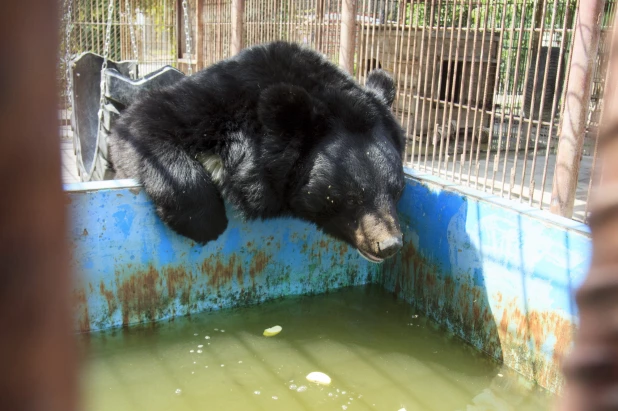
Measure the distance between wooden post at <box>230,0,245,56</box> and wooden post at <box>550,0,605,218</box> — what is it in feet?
15.3

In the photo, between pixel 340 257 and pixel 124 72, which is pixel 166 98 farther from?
pixel 124 72

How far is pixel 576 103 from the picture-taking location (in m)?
3.51

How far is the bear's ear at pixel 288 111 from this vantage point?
2.93 metres

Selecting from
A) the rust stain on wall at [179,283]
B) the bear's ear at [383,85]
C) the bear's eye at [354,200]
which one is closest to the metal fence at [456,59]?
the bear's ear at [383,85]

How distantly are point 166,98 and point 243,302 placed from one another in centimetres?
123

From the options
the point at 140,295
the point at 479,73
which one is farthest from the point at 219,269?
the point at 479,73

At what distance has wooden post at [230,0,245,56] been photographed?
24.4 feet

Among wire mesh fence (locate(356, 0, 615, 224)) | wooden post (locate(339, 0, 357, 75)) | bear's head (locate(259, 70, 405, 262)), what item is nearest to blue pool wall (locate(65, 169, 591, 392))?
bear's head (locate(259, 70, 405, 262))

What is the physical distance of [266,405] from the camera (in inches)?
101

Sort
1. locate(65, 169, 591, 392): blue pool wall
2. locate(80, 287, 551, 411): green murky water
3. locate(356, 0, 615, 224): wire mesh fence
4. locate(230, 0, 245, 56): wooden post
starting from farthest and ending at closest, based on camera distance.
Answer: locate(230, 0, 245, 56): wooden post
locate(356, 0, 615, 224): wire mesh fence
locate(65, 169, 591, 392): blue pool wall
locate(80, 287, 551, 411): green murky water

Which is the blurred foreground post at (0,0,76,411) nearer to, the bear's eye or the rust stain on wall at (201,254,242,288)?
the bear's eye

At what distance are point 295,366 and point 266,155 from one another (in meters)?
1.04

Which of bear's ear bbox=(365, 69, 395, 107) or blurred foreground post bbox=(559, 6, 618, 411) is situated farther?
bear's ear bbox=(365, 69, 395, 107)

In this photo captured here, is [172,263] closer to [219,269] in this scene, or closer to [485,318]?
[219,269]
